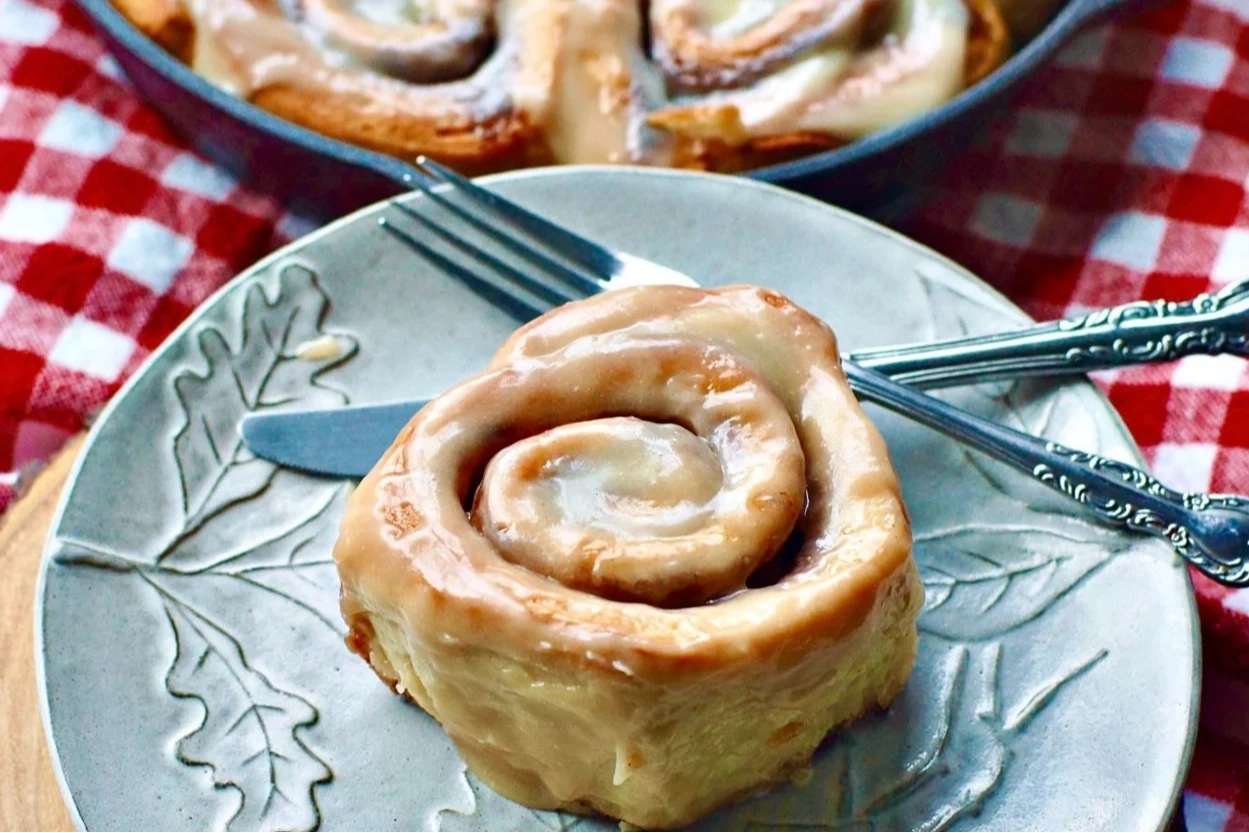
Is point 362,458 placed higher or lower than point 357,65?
lower

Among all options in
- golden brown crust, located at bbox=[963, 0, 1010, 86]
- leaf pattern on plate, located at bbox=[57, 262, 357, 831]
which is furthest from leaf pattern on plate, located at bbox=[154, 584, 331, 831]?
golden brown crust, located at bbox=[963, 0, 1010, 86]

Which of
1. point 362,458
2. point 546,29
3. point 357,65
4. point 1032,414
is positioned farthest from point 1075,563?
point 357,65

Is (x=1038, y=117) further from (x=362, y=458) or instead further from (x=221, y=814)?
(x=221, y=814)

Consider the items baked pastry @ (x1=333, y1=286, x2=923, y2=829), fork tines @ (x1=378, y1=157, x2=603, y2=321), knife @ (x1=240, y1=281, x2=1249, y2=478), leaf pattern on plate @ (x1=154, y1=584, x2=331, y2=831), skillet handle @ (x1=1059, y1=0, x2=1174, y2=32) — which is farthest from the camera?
skillet handle @ (x1=1059, y1=0, x2=1174, y2=32)

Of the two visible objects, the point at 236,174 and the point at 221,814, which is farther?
the point at 236,174

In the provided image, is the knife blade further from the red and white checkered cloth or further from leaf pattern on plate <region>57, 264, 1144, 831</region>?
the red and white checkered cloth

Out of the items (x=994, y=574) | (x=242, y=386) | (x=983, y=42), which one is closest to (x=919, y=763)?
(x=994, y=574)
